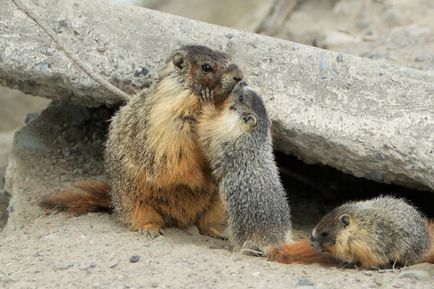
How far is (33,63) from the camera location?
6.52 metres

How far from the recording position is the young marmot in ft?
19.4

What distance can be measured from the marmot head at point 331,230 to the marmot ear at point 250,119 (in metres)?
0.86

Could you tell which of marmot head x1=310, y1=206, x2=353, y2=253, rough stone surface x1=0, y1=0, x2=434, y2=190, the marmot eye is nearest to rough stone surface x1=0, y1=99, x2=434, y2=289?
marmot head x1=310, y1=206, x2=353, y2=253

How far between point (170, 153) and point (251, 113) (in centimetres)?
60

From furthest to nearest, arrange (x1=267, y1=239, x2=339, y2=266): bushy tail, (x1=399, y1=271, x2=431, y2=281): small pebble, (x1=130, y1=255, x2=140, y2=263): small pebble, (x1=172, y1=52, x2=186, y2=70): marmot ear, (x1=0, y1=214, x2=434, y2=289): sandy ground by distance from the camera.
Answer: (x1=172, y1=52, x2=186, y2=70): marmot ear → (x1=267, y1=239, x2=339, y2=266): bushy tail → (x1=130, y1=255, x2=140, y2=263): small pebble → (x1=399, y1=271, x2=431, y2=281): small pebble → (x1=0, y1=214, x2=434, y2=289): sandy ground

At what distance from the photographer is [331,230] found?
19.6 feet

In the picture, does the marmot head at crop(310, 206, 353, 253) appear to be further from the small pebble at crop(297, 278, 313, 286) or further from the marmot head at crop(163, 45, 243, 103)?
the marmot head at crop(163, 45, 243, 103)

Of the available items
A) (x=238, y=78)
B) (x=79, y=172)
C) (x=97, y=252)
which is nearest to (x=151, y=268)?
(x=97, y=252)

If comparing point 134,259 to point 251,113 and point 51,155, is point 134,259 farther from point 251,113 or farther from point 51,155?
point 51,155

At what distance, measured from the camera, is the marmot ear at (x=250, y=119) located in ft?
19.1

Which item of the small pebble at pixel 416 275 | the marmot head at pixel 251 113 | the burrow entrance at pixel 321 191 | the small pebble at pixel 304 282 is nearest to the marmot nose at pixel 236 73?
the marmot head at pixel 251 113

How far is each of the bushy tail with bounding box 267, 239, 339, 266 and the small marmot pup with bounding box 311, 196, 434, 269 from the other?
0.22 m

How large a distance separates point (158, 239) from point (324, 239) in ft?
3.68

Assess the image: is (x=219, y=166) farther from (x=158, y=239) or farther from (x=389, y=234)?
(x=389, y=234)
